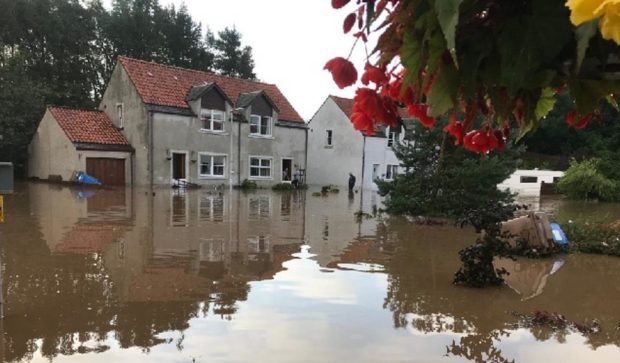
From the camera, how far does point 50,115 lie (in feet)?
95.5

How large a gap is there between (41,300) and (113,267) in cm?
Answer: 199

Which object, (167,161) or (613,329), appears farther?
(167,161)

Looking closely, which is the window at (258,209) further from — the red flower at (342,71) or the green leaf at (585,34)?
the green leaf at (585,34)

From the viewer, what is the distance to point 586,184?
28250 millimetres

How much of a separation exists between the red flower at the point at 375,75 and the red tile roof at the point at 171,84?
1102 inches

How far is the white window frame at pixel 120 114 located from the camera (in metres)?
29.4

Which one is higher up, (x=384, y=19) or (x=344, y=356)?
(x=384, y=19)

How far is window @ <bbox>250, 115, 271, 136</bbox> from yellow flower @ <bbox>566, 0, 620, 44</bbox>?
1240 inches

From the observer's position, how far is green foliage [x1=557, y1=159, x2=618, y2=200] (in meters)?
28.0

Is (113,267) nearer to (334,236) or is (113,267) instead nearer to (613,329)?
(334,236)

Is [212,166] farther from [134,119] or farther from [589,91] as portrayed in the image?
[589,91]

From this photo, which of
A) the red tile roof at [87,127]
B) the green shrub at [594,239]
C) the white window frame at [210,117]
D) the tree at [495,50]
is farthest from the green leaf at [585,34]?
the white window frame at [210,117]

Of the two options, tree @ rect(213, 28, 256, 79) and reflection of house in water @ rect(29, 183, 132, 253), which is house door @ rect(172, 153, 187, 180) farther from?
tree @ rect(213, 28, 256, 79)

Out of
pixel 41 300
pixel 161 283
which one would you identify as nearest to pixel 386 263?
pixel 161 283
